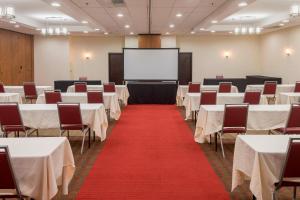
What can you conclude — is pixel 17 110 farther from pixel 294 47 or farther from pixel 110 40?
pixel 110 40

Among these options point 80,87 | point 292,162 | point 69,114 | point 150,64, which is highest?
point 150,64

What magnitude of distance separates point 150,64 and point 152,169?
11995 millimetres

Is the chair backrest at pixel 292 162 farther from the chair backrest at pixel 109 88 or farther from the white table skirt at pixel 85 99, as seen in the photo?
the chair backrest at pixel 109 88

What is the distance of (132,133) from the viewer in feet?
29.2

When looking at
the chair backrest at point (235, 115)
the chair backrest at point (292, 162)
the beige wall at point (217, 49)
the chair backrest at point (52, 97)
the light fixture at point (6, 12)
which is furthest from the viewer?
the beige wall at point (217, 49)

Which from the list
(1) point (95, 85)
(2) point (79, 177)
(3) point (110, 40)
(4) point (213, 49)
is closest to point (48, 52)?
(3) point (110, 40)

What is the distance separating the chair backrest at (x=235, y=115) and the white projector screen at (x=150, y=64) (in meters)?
10.8

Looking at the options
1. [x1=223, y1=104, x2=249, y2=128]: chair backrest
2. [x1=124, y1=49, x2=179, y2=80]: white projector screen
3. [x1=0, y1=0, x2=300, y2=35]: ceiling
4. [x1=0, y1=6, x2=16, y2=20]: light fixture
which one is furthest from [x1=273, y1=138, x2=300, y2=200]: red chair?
[x1=124, y1=49, x2=179, y2=80]: white projector screen

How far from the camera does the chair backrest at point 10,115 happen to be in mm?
6586

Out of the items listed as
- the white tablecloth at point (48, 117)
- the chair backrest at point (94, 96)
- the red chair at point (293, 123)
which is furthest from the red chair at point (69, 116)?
the red chair at point (293, 123)

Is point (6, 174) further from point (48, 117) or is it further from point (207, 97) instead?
point (207, 97)

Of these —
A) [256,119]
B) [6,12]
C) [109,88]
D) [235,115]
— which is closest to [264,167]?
[235,115]

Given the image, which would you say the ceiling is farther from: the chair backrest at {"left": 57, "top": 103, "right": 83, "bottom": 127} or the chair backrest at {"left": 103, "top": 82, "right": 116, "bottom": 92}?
the chair backrest at {"left": 57, "top": 103, "right": 83, "bottom": 127}

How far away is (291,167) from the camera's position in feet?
11.7
